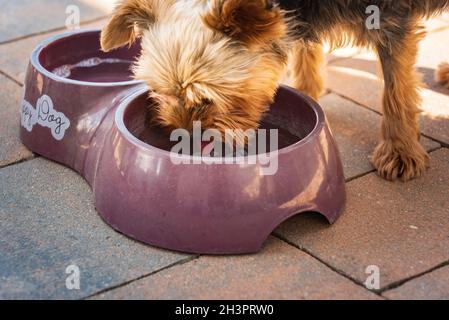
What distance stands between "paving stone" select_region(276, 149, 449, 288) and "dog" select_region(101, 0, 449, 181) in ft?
0.45

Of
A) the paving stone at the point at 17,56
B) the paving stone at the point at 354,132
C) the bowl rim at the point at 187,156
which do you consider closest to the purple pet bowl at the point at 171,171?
the bowl rim at the point at 187,156

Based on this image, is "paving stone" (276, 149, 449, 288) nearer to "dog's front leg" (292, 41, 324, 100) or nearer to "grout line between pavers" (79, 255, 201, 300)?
"grout line between pavers" (79, 255, 201, 300)

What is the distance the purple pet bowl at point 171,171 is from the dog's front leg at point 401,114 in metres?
0.42

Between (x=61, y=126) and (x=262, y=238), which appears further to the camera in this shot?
(x=61, y=126)

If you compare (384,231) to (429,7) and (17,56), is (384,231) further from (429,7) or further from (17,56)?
(17,56)

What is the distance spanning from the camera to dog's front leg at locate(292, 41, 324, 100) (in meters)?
4.23

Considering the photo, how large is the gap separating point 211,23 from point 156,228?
79cm

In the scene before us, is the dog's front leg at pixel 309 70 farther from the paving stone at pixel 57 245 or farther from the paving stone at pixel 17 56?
the paving stone at pixel 17 56

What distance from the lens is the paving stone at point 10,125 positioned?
3.90 metres

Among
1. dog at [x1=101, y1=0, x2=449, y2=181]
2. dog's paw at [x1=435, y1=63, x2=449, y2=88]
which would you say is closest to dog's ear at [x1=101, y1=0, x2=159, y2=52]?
dog at [x1=101, y1=0, x2=449, y2=181]
